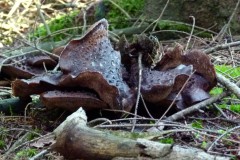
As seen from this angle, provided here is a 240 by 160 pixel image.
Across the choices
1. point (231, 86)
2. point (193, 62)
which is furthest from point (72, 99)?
point (231, 86)

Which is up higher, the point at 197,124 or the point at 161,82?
the point at 161,82

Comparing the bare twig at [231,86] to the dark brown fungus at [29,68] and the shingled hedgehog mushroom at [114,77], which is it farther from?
the dark brown fungus at [29,68]

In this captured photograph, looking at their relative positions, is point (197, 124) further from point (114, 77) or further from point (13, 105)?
point (13, 105)

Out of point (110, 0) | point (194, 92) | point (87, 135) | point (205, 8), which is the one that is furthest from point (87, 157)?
point (110, 0)

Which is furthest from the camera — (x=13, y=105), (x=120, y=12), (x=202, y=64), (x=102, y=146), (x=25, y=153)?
(x=120, y=12)

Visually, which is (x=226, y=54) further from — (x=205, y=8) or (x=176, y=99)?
(x=176, y=99)

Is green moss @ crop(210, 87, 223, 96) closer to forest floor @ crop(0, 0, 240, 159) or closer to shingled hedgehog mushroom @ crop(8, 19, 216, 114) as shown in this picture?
forest floor @ crop(0, 0, 240, 159)

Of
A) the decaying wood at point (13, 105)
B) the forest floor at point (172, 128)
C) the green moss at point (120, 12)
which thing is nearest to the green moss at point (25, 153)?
the forest floor at point (172, 128)
